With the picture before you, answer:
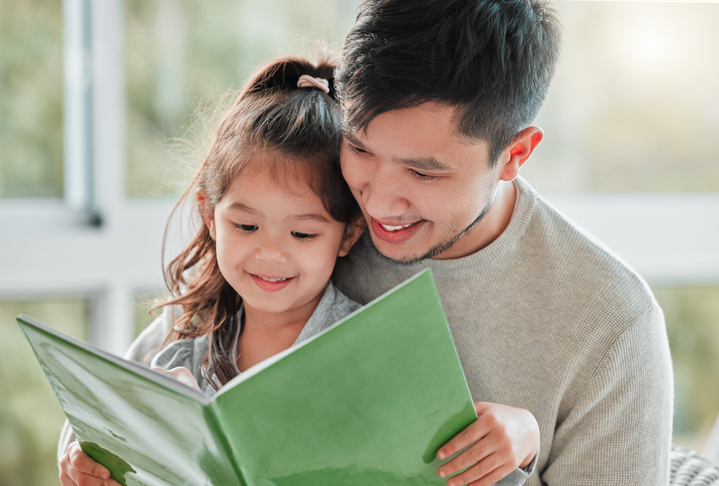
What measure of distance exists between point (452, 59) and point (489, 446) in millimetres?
521

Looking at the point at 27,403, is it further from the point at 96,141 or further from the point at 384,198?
the point at 384,198

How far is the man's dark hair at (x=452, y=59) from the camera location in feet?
3.04

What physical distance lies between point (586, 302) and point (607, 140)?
173 cm

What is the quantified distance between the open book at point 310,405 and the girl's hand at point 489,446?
0.05 feet

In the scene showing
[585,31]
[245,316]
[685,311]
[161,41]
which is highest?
[161,41]

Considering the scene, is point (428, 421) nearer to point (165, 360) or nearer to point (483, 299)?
point (483, 299)

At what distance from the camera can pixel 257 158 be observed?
1.12 m

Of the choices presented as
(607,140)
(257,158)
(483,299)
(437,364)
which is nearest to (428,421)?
(437,364)

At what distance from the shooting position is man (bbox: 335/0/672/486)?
93 cm

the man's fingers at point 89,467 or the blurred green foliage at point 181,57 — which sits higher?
the blurred green foliage at point 181,57

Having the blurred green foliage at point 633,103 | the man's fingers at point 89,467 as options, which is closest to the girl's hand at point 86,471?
the man's fingers at point 89,467

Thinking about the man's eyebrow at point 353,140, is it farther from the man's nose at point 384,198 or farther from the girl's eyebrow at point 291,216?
the girl's eyebrow at point 291,216

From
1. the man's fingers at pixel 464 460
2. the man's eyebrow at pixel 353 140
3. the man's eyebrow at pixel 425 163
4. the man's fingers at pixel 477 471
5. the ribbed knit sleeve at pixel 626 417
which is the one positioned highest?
the man's eyebrow at pixel 353 140

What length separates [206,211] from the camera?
123 cm
